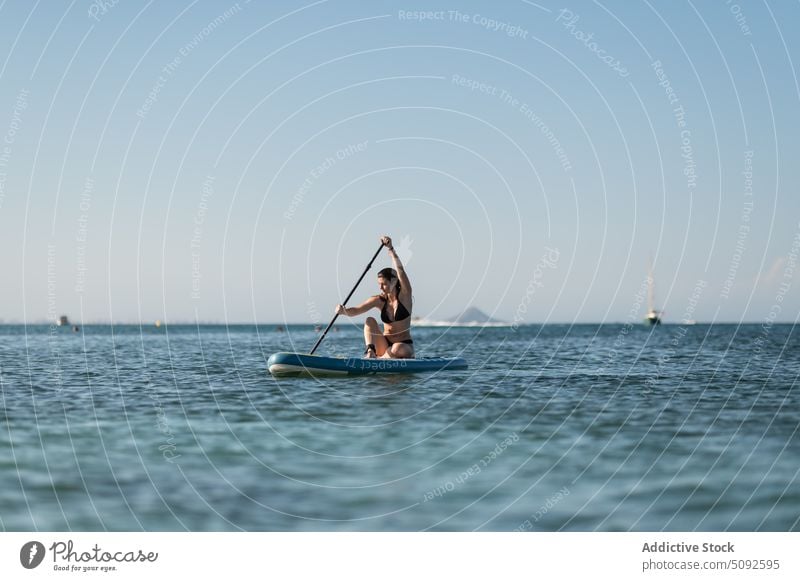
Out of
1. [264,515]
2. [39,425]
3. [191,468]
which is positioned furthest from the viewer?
[39,425]

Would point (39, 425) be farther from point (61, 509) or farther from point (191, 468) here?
point (61, 509)

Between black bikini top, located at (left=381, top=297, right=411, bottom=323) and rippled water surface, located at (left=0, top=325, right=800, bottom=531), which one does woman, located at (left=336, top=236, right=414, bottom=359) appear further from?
rippled water surface, located at (left=0, top=325, right=800, bottom=531)

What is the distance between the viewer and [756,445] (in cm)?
1105

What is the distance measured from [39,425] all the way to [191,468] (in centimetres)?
446

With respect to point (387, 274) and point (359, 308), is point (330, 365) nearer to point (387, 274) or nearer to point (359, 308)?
point (359, 308)

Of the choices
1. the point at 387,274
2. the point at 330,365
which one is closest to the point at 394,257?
the point at 387,274

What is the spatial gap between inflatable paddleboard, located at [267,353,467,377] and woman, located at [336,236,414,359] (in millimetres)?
523

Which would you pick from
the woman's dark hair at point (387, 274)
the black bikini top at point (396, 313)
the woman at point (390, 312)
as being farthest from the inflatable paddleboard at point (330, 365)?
the woman's dark hair at point (387, 274)

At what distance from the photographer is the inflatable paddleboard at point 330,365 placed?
1906 cm

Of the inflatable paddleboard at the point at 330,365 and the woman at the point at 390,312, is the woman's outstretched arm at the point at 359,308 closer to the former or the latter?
the woman at the point at 390,312

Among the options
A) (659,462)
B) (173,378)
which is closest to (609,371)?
(173,378)
